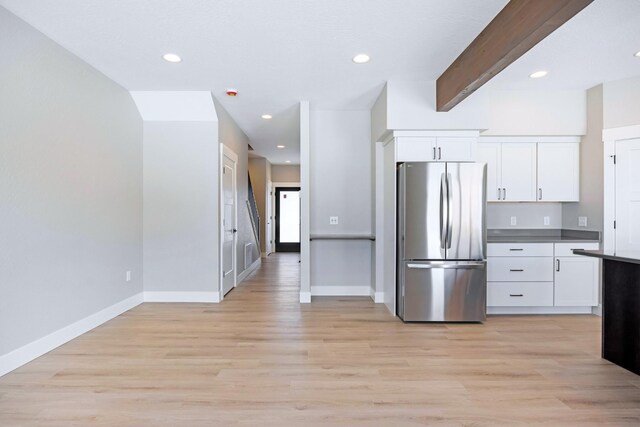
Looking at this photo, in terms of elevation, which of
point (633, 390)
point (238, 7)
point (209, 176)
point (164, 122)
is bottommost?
point (633, 390)

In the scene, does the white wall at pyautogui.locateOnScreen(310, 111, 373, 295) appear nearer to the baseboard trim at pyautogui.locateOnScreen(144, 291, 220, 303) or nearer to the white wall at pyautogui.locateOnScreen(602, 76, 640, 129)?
the baseboard trim at pyautogui.locateOnScreen(144, 291, 220, 303)

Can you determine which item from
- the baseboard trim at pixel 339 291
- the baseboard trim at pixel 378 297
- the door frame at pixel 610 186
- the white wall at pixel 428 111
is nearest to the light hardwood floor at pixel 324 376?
the baseboard trim at pixel 378 297

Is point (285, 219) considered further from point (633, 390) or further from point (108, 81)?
point (633, 390)

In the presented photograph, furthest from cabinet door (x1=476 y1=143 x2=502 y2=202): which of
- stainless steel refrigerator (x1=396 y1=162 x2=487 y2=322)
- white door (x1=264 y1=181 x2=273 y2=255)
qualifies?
white door (x1=264 y1=181 x2=273 y2=255)

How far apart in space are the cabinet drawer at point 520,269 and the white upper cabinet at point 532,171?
747 mm

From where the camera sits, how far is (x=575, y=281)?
3.92m

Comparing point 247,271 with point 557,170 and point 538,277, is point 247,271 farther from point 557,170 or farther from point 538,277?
point 557,170

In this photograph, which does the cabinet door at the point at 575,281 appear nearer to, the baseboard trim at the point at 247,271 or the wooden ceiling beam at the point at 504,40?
the wooden ceiling beam at the point at 504,40

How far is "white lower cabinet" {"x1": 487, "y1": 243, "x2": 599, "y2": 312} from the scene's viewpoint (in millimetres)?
3896

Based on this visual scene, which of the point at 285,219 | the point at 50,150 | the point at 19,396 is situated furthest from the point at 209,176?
the point at 285,219

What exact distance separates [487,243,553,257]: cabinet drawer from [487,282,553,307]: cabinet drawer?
1.11 feet

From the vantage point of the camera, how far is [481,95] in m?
3.81

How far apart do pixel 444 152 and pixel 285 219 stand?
24.8 feet

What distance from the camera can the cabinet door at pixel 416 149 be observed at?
3857 mm
